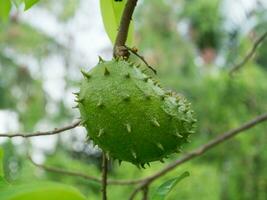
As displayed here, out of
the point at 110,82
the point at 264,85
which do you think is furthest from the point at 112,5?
the point at 264,85

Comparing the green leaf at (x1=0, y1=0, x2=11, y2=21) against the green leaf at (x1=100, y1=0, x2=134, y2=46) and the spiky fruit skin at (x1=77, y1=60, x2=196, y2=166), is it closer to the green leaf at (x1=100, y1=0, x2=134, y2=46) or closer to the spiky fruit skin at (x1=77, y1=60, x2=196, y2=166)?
the green leaf at (x1=100, y1=0, x2=134, y2=46)

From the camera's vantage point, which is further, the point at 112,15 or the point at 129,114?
the point at 112,15

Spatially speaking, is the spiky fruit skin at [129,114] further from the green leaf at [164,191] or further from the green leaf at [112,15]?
the green leaf at [112,15]

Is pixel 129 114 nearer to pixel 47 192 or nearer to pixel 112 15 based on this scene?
pixel 112 15

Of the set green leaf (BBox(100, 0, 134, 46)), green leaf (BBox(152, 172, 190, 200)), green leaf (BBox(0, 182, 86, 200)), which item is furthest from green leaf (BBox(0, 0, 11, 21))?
green leaf (BBox(0, 182, 86, 200))

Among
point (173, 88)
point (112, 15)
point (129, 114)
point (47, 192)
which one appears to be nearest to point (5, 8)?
point (112, 15)

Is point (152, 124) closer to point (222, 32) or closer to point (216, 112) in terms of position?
→ point (216, 112)
